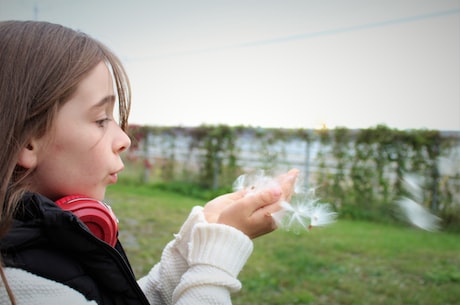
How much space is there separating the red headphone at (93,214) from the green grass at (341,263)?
2.48 metres

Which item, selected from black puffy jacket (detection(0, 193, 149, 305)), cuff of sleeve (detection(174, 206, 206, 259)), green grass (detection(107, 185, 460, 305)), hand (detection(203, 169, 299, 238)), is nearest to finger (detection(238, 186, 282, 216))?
hand (detection(203, 169, 299, 238))

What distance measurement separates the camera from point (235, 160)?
936cm

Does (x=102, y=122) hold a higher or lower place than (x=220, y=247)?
higher

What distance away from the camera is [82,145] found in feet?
3.41

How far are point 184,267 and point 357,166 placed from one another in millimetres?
5819

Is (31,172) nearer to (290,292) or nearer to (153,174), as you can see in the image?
(290,292)

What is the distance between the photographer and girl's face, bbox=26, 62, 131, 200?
1.02 m

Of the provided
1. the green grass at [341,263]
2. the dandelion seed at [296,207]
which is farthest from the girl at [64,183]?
the green grass at [341,263]

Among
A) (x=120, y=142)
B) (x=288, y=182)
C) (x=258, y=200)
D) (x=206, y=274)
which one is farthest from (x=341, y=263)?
(x=120, y=142)

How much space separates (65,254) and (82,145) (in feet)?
0.90

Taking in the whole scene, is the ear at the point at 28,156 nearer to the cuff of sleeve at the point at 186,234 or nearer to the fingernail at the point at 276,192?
the cuff of sleeve at the point at 186,234

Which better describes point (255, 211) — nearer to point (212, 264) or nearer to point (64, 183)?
point (212, 264)

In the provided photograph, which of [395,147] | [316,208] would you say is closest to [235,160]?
[395,147]

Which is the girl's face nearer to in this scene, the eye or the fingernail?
the eye
